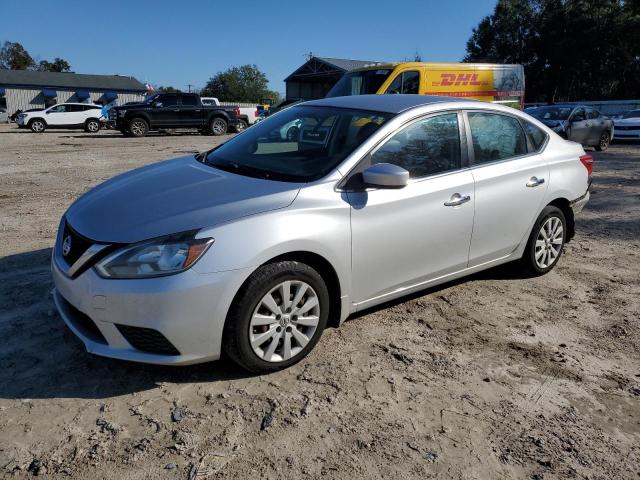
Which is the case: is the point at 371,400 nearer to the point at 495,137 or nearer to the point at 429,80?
the point at 495,137

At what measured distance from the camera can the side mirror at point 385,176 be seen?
10.5ft

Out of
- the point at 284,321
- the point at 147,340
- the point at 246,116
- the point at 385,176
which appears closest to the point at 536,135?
the point at 385,176

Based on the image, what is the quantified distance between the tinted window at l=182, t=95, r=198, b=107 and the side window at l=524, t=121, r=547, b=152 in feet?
67.6

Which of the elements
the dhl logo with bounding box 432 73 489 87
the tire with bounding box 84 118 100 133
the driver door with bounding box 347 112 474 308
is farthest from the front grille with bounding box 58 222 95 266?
the tire with bounding box 84 118 100 133

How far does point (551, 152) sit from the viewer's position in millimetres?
4727

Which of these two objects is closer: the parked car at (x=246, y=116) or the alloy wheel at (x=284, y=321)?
the alloy wheel at (x=284, y=321)

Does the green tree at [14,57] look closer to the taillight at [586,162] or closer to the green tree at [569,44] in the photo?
the green tree at [569,44]

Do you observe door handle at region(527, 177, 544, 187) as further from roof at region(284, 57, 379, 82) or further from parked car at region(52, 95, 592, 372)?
roof at region(284, 57, 379, 82)

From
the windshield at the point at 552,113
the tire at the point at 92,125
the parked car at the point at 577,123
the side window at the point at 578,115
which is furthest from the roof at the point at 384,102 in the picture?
the tire at the point at 92,125

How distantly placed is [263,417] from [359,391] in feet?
1.90

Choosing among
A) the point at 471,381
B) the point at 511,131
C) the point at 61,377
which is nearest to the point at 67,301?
the point at 61,377

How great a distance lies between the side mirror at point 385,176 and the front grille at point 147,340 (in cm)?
150

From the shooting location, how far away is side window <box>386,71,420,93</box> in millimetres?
12617

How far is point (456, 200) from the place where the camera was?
379 cm
